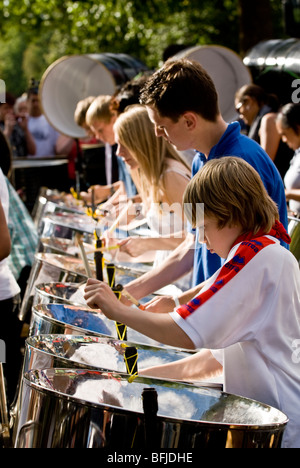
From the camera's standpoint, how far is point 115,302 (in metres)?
1.29

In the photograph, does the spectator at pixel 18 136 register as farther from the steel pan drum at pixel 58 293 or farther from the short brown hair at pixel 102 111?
the steel pan drum at pixel 58 293

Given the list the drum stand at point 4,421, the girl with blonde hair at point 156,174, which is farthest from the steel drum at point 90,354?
the girl with blonde hair at point 156,174

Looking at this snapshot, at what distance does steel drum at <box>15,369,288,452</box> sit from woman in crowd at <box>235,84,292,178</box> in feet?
9.45

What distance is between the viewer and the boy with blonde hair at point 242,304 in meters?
1.23

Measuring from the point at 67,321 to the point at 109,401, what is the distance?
46cm

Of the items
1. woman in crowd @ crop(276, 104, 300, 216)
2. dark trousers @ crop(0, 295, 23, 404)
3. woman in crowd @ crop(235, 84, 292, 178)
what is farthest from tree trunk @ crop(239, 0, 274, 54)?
dark trousers @ crop(0, 295, 23, 404)

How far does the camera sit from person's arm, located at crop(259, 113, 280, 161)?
401 cm

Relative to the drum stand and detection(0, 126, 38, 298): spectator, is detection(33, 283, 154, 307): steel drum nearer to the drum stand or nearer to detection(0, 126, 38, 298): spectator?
the drum stand

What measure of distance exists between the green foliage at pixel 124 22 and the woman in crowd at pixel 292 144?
294 inches

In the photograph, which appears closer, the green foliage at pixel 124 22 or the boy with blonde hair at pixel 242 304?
the boy with blonde hair at pixel 242 304

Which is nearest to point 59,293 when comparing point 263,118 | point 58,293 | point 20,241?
point 58,293

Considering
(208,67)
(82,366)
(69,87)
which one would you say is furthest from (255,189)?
(69,87)

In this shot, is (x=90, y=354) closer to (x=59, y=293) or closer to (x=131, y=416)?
(x=131, y=416)

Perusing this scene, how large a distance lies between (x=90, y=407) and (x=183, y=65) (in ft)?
3.24
